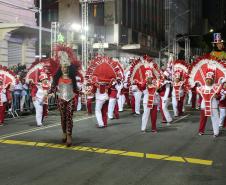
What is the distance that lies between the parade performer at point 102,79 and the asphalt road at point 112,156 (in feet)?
1.83

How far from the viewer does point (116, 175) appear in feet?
24.3

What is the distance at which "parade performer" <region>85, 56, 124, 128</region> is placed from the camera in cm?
1357

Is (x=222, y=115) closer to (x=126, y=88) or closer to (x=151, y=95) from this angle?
(x=151, y=95)

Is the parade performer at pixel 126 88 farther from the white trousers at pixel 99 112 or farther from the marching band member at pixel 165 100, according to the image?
the white trousers at pixel 99 112

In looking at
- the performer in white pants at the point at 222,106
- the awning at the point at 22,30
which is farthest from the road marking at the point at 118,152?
the awning at the point at 22,30

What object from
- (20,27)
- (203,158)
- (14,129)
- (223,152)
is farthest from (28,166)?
(20,27)

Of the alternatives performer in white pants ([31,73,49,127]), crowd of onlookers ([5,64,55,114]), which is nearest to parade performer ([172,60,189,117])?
performer in white pants ([31,73,49,127])

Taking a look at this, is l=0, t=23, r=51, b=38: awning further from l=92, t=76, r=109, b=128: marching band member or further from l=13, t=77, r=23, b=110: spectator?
l=92, t=76, r=109, b=128: marching band member

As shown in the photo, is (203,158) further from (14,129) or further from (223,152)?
(14,129)

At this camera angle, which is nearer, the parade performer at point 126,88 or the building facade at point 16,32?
the parade performer at point 126,88

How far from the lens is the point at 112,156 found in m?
8.94

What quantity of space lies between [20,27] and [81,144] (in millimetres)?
12969

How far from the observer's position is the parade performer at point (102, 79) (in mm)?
13570

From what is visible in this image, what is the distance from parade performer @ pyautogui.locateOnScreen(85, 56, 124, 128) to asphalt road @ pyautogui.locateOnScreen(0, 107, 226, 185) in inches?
21.9
